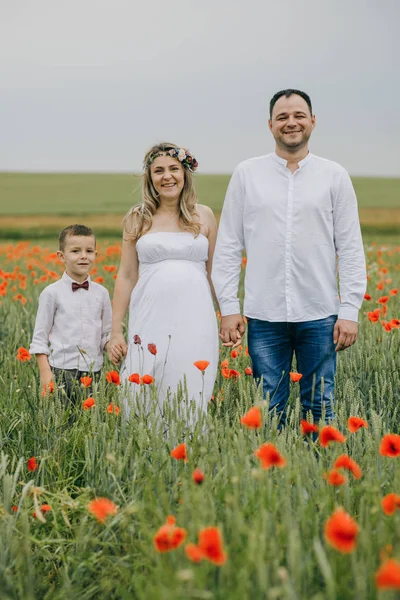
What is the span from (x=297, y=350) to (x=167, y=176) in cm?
113

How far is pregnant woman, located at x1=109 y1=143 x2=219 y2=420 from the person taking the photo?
10.9 ft

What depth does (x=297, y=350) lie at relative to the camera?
10.9ft

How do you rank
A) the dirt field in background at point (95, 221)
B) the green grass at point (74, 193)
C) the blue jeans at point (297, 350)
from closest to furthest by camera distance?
1. the blue jeans at point (297, 350)
2. the dirt field in background at point (95, 221)
3. the green grass at point (74, 193)

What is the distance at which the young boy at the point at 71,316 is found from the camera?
3.55m

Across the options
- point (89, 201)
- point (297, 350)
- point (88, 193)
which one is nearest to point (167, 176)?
point (297, 350)

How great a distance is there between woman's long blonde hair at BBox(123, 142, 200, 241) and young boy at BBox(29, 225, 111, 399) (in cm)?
27

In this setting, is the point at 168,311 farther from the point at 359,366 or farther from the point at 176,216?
the point at 359,366

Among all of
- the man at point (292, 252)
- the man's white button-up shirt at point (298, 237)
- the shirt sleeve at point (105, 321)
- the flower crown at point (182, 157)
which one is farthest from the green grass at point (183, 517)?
the flower crown at point (182, 157)

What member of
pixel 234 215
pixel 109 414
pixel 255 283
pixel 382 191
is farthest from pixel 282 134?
pixel 382 191

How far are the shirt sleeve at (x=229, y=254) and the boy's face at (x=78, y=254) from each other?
74 cm

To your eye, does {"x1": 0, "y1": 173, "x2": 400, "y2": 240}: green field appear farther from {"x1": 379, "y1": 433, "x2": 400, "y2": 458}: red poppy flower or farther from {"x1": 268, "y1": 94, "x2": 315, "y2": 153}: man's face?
{"x1": 379, "y1": 433, "x2": 400, "y2": 458}: red poppy flower

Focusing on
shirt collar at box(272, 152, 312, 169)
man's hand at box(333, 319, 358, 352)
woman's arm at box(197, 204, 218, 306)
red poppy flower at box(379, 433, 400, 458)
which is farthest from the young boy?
red poppy flower at box(379, 433, 400, 458)

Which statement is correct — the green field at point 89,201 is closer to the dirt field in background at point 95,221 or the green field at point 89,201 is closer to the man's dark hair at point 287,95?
the dirt field in background at point 95,221

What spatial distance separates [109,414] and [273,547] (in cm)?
144
